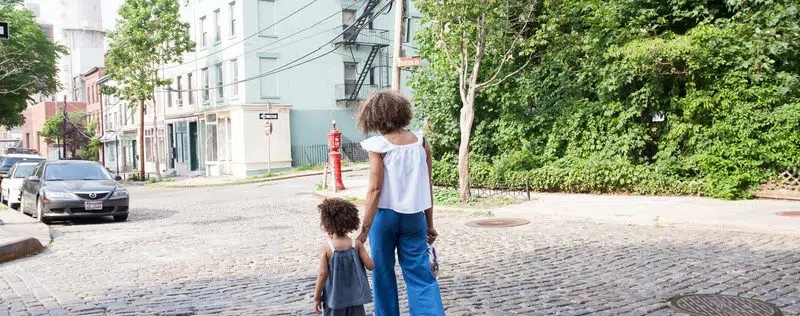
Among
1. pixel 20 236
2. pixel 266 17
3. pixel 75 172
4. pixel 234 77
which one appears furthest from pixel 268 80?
pixel 20 236

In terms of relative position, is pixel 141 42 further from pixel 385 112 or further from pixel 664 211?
pixel 385 112

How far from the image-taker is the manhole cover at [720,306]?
16.6 feet

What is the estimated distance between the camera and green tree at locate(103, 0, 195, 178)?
106 feet

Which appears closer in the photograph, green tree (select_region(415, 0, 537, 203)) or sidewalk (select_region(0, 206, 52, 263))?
sidewalk (select_region(0, 206, 52, 263))

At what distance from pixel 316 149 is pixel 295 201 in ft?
57.1

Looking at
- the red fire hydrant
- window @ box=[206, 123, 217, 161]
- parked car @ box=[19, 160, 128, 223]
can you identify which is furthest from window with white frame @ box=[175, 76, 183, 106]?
parked car @ box=[19, 160, 128, 223]

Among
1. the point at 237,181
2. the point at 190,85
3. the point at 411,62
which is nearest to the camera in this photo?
the point at 411,62

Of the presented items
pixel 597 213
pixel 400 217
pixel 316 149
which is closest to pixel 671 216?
pixel 597 213

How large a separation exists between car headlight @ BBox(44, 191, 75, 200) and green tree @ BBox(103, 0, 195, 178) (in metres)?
20.9

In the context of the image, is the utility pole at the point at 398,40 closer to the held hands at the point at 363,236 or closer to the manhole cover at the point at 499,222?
the manhole cover at the point at 499,222

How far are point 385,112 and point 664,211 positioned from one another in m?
8.59

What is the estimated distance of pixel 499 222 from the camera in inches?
442

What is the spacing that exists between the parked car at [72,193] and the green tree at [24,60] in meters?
19.6

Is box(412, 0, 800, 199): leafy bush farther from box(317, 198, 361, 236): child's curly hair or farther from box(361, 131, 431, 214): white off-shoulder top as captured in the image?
box(317, 198, 361, 236): child's curly hair
